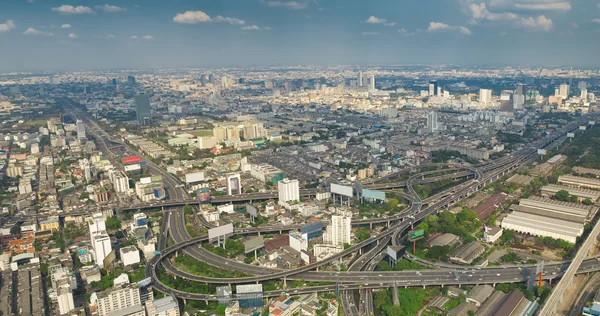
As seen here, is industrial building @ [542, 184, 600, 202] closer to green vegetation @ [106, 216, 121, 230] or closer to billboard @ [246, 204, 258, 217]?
billboard @ [246, 204, 258, 217]

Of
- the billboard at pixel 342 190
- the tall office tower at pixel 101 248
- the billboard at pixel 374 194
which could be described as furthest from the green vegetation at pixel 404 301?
the tall office tower at pixel 101 248

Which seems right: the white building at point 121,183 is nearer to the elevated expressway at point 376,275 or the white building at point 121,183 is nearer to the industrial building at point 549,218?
the elevated expressway at point 376,275

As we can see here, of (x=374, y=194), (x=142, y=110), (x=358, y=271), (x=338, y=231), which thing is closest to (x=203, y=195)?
(x=338, y=231)

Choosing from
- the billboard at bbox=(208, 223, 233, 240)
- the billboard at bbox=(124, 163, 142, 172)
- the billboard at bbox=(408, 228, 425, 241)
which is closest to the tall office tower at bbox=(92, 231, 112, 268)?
the billboard at bbox=(208, 223, 233, 240)

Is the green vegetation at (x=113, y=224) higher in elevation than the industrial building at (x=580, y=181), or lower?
lower

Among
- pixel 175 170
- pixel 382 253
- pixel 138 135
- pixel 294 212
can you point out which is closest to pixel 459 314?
pixel 382 253
